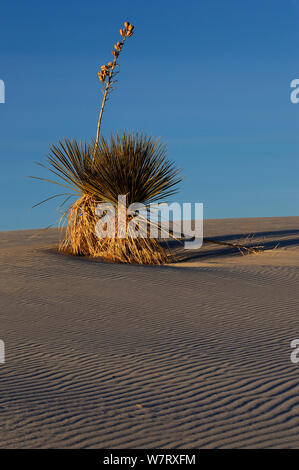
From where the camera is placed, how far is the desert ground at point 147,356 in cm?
438

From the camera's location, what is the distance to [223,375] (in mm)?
5758

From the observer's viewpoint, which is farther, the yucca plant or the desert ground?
the yucca plant

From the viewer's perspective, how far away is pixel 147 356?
6508mm

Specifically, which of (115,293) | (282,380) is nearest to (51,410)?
(282,380)

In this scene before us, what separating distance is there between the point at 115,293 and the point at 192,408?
19.0ft

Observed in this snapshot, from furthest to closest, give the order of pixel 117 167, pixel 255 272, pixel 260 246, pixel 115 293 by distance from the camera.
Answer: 1. pixel 260 246
2. pixel 117 167
3. pixel 255 272
4. pixel 115 293

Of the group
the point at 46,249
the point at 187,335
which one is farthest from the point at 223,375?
the point at 46,249

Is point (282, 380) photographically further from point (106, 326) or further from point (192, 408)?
point (106, 326)

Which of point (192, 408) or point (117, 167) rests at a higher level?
point (117, 167)

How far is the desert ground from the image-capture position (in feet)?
14.4

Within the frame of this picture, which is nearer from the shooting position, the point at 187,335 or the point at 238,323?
the point at 187,335

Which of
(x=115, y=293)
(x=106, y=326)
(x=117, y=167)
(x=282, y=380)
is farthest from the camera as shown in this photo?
(x=117, y=167)

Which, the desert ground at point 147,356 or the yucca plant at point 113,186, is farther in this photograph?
the yucca plant at point 113,186

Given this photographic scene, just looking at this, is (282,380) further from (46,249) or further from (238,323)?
(46,249)
